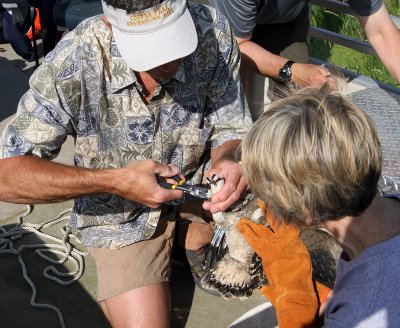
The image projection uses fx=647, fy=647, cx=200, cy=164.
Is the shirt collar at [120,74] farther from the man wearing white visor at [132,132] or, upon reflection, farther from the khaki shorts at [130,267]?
the khaki shorts at [130,267]

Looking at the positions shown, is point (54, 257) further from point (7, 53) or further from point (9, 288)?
point (7, 53)

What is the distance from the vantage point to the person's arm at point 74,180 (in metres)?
2.43

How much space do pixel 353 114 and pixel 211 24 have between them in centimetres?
114

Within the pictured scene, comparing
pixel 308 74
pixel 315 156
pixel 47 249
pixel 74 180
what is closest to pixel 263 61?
pixel 308 74

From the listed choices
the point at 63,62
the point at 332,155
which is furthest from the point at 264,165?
the point at 63,62

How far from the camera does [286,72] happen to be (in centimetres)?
322

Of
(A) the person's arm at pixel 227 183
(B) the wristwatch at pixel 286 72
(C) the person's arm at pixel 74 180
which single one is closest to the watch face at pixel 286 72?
(B) the wristwatch at pixel 286 72

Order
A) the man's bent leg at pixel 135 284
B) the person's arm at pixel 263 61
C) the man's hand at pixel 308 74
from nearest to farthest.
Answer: the man's bent leg at pixel 135 284 < the man's hand at pixel 308 74 < the person's arm at pixel 263 61

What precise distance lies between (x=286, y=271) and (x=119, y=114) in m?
0.93

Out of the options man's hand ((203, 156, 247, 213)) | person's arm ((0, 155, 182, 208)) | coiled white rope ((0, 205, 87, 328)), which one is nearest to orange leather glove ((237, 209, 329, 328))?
man's hand ((203, 156, 247, 213))

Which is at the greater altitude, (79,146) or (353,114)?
(353,114)

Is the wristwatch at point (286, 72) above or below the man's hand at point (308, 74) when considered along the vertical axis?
below

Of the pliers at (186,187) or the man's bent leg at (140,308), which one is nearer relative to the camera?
the pliers at (186,187)

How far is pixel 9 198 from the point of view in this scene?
99.9 inches
